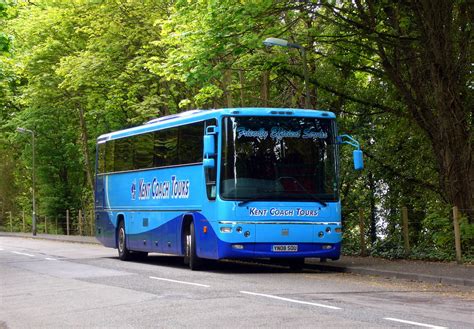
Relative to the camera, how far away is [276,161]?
17031 mm

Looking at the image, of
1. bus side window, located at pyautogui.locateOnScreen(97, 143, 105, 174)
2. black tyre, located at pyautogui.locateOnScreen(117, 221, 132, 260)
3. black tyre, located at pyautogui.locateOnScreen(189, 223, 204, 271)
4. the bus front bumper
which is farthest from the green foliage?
black tyre, located at pyautogui.locateOnScreen(117, 221, 132, 260)

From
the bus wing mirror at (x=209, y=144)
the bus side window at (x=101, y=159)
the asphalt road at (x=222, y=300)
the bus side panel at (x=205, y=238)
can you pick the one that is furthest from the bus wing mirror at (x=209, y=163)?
the bus side window at (x=101, y=159)

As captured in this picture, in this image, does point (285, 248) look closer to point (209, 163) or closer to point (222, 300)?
point (209, 163)

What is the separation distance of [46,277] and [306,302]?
293 inches

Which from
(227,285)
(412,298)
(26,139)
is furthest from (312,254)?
(26,139)

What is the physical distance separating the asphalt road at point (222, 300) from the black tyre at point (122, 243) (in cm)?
424

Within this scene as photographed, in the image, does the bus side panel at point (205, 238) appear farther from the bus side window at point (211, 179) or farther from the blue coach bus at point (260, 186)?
the bus side window at point (211, 179)

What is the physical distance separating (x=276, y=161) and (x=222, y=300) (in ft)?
19.0

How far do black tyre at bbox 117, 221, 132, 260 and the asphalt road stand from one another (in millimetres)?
4240

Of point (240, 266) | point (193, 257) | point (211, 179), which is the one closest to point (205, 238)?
point (193, 257)

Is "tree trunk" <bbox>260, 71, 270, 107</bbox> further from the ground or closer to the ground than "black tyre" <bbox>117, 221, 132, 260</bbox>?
further from the ground

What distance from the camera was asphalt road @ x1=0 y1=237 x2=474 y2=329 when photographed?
9688 millimetres

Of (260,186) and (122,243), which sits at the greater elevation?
(260,186)

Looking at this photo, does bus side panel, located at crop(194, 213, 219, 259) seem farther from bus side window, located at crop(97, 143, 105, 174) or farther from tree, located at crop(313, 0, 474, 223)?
bus side window, located at crop(97, 143, 105, 174)
